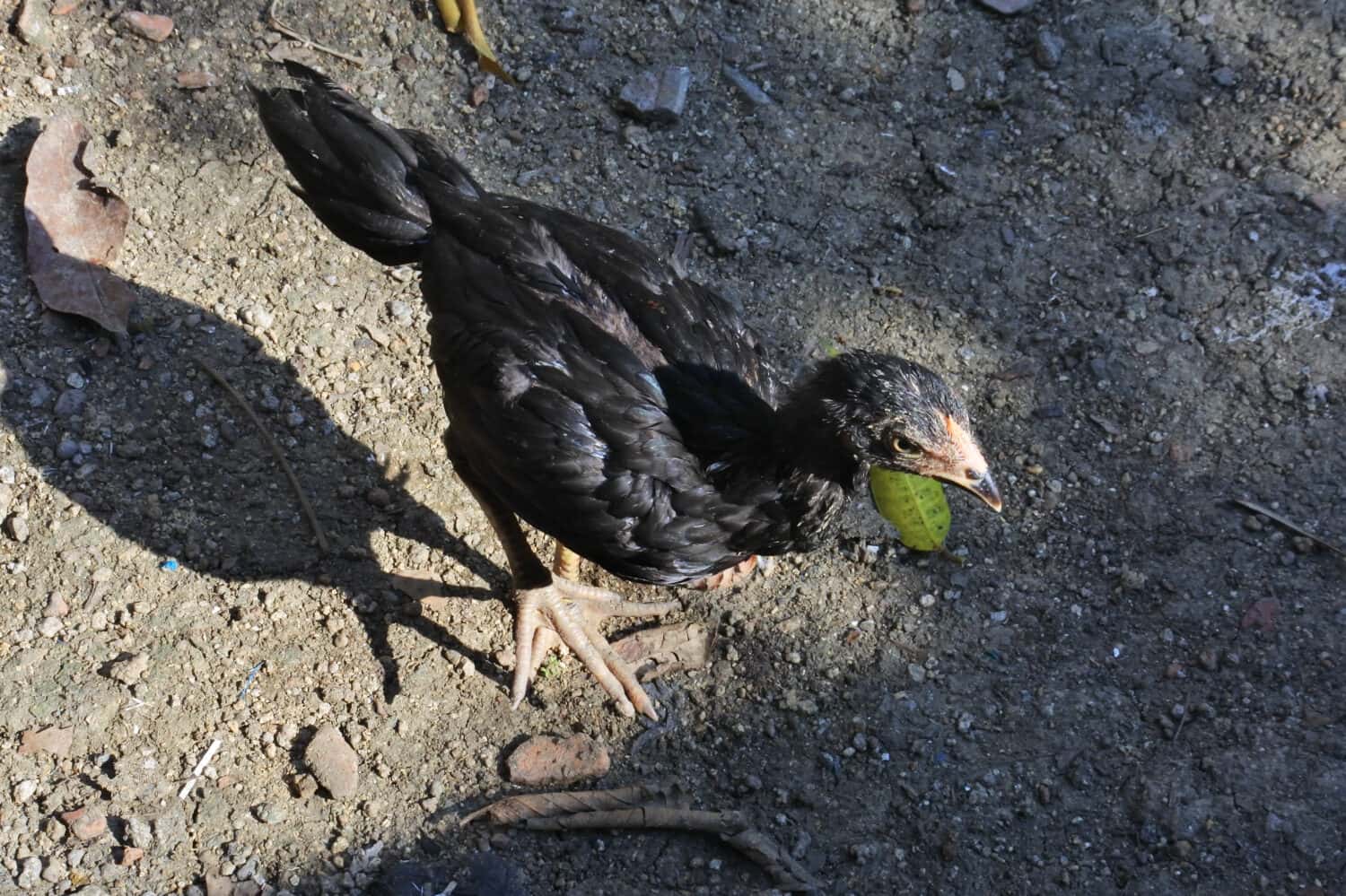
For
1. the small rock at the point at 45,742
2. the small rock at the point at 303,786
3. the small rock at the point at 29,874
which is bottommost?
the small rock at the point at 29,874

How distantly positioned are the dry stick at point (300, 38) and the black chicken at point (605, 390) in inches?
49.8

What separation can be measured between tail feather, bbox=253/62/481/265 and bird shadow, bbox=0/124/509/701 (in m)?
0.97

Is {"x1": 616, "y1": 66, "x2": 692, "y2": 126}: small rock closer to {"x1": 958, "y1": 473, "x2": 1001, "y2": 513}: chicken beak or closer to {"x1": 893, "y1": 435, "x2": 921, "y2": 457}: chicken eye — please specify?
{"x1": 893, "y1": 435, "x2": 921, "y2": 457}: chicken eye

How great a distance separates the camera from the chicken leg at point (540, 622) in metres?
4.65

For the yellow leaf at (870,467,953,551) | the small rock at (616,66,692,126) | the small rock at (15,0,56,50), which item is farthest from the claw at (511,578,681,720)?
the small rock at (15,0,56,50)

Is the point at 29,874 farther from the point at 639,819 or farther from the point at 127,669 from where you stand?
the point at 639,819

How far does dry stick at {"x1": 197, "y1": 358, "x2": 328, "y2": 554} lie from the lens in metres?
4.86

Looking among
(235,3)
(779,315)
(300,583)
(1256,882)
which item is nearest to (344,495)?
(300,583)

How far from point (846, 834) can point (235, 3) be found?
4.66 metres

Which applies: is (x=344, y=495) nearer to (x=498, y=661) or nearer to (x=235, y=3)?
(x=498, y=661)

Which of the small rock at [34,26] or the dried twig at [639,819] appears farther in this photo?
the small rock at [34,26]

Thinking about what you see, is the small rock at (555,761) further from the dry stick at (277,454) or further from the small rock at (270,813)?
the dry stick at (277,454)

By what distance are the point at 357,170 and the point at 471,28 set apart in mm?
1867

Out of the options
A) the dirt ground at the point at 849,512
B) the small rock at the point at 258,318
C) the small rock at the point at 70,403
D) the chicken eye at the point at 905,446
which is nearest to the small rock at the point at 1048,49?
the dirt ground at the point at 849,512
